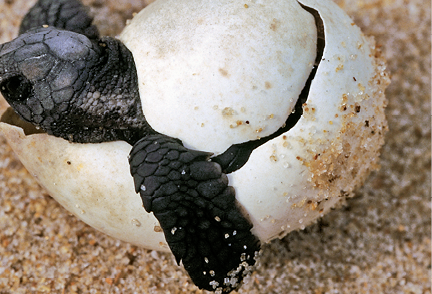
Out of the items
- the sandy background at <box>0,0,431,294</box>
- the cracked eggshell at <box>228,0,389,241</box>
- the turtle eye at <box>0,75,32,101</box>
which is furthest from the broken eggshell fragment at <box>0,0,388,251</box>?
the sandy background at <box>0,0,431,294</box>

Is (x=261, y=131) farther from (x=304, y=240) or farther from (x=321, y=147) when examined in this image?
(x=304, y=240)

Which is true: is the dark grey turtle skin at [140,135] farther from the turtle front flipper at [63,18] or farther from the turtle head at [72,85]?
the turtle front flipper at [63,18]

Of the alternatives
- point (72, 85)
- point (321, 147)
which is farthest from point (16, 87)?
point (321, 147)

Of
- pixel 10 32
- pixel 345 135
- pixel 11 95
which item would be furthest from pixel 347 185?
pixel 10 32

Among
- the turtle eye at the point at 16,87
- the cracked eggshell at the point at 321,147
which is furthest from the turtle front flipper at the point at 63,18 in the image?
the cracked eggshell at the point at 321,147

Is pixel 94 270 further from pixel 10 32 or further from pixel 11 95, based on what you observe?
pixel 10 32

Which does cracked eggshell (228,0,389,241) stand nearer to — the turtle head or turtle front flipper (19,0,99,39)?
the turtle head
